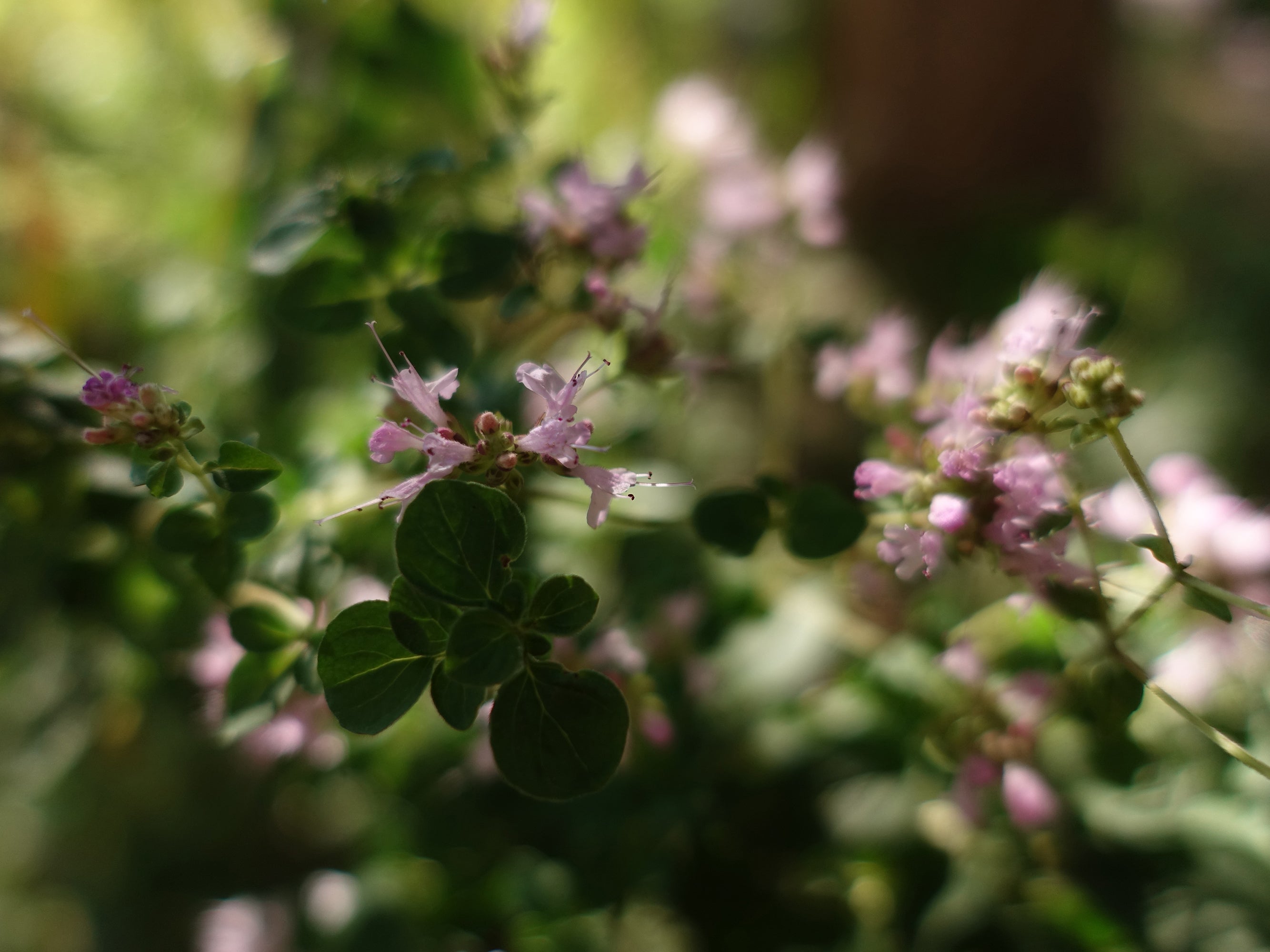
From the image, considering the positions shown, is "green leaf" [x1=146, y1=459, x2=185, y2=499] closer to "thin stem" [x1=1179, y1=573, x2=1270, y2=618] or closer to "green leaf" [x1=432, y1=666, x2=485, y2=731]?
"green leaf" [x1=432, y1=666, x2=485, y2=731]

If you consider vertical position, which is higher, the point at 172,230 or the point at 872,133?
the point at 872,133

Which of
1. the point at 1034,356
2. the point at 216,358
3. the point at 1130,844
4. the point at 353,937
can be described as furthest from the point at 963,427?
the point at 216,358

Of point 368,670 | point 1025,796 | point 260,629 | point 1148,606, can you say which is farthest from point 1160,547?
point 260,629

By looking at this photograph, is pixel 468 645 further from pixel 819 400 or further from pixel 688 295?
pixel 819 400

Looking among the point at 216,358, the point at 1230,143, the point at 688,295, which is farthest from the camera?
the point at 1230,143

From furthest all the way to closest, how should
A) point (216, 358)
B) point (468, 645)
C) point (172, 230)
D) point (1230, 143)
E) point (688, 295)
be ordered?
point (1230, 143) → point (172, 230) → point (216, 358) → point (688, 295) → point (468, 645)

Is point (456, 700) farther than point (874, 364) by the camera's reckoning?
No

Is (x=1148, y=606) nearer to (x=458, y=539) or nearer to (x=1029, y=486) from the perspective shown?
(x=1029, y=486)

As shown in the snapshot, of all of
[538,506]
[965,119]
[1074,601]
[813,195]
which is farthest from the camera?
[965,119]
